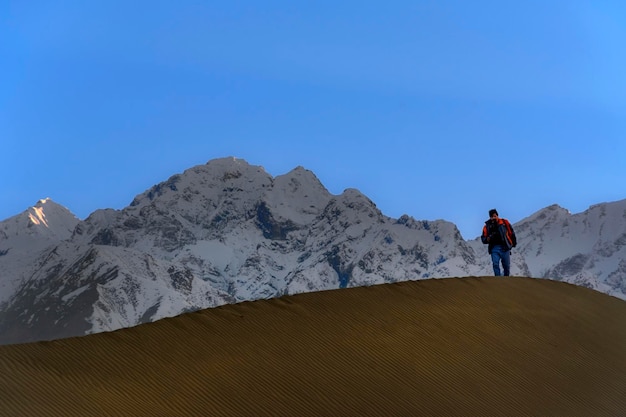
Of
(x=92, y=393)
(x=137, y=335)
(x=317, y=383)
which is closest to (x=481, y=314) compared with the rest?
(x=317, y=383)

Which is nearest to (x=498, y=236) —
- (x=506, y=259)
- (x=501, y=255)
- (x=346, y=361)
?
(x=501, y=255)

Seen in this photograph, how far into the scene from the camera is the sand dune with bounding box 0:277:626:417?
17.5 meters

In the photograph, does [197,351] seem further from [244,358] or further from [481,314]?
[481,314]

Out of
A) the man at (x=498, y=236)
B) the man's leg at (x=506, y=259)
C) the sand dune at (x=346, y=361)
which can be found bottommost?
the sand dune at (x=346, y=361)

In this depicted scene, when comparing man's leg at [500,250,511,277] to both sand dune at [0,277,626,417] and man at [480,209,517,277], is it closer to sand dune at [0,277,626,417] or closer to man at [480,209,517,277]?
man at [480,209,517,277]

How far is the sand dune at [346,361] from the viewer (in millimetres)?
17500

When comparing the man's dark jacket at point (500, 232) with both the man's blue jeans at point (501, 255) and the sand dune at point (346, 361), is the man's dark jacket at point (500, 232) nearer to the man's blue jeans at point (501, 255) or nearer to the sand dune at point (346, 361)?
the man's blue jeans at point (501, 255)

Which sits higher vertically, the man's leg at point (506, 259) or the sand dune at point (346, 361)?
the man's leg at point (506, 259)

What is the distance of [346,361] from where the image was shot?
19.2m

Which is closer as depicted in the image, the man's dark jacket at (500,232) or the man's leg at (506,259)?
the man's dark jacket at (500,232)

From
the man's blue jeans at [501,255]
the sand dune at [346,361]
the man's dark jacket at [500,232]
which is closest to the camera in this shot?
the sand dune at [346,361]

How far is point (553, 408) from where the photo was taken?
1869 cm

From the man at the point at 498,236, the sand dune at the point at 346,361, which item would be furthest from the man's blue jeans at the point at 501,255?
the sand dune at the point at 346,361

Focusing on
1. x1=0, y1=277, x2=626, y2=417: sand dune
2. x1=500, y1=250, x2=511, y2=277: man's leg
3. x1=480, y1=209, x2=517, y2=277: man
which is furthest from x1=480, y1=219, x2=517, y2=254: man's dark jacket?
x1=0, y1=277, x2=626, y2=417: sand dune
